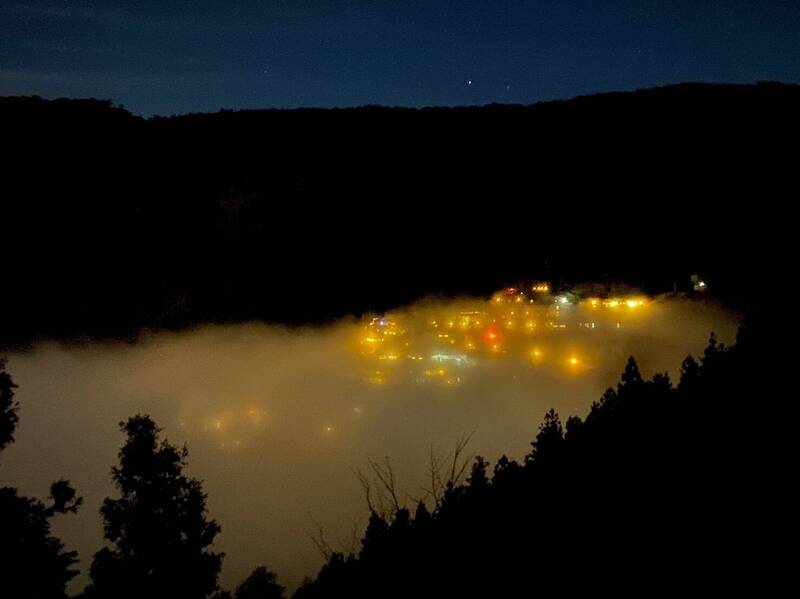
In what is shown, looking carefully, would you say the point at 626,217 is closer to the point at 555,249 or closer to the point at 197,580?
the point at 555,249

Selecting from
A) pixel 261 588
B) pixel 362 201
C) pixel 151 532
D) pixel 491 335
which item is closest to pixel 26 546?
pixel 151 532

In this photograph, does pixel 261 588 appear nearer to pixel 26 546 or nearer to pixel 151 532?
pixel 151 532

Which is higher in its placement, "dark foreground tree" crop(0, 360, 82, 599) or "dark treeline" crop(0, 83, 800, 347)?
"dark treeline" crop(0, 83, 800, 347)

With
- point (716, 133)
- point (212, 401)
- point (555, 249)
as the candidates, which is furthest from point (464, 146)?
point (212, 401)

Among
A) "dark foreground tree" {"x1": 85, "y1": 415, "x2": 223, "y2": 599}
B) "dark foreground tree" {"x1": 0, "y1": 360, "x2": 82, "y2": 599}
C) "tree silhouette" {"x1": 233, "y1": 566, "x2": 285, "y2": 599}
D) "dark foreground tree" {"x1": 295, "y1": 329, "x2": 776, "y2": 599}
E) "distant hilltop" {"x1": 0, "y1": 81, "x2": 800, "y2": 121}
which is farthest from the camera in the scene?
"distant hilltop" {"x1": 0, "y1": 81, "x2": 800, "y2": 121}

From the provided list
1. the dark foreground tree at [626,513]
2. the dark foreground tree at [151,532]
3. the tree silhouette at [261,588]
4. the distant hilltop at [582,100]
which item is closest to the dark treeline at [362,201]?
the distant hilltop at [582,100]

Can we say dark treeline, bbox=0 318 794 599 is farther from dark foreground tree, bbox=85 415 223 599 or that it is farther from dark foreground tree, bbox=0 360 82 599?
dark foreground tree, bbox=85 415 223 599

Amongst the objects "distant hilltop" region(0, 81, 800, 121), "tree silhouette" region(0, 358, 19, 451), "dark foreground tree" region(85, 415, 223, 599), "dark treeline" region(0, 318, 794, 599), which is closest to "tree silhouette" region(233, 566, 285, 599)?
"dark foreground tree" region(85, 415, 223, 599)
